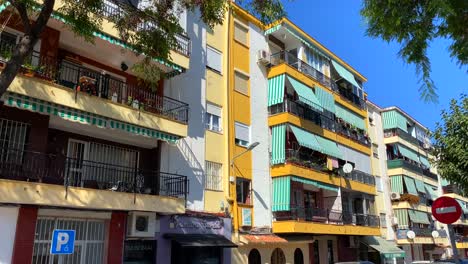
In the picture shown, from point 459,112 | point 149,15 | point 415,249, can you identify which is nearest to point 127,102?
point 149,15

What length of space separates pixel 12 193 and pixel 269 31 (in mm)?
18516

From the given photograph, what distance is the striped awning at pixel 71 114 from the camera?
12688 millimetres

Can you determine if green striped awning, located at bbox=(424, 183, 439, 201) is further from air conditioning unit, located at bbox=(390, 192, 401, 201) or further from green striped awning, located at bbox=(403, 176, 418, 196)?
air conditioning unit, located at bbox=(390, 192, 401, 201)

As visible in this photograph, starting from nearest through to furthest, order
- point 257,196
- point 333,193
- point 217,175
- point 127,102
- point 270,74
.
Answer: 1. point 127,102
2. point 217,175
3. point 257,196
4. point 270,74
5. point 333,193

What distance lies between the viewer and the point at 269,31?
1056 inches

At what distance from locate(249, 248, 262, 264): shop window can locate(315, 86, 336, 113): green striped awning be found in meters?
10.5

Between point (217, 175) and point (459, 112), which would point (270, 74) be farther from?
point (459, 112)

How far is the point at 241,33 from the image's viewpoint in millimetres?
25031

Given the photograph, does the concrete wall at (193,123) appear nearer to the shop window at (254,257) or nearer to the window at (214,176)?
the window at (214,176)

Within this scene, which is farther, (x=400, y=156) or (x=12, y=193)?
(x=400, y=156)

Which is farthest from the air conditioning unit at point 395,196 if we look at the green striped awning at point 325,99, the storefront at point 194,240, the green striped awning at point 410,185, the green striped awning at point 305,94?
the storefront at point 194,240

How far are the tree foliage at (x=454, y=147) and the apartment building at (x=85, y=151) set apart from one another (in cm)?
868

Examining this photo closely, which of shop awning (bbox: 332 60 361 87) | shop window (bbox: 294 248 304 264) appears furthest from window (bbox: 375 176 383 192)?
shop window (bbox: 294 248 304 264)

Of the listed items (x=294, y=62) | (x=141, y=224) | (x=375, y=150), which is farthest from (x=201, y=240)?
(x=375, y=150)
